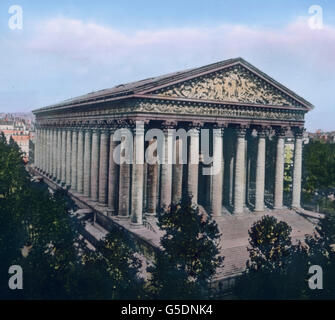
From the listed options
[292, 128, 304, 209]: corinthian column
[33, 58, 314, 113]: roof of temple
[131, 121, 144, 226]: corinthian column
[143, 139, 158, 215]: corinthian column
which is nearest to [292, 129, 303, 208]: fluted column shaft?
[292, 128, 304, 209]: corinthian column

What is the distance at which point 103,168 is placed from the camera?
146 ft

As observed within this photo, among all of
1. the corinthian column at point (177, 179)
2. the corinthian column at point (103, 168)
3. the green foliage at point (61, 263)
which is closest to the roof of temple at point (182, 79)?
the corinthian column at point (103, 168)

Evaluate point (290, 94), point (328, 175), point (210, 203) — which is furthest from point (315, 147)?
point (210, 203)

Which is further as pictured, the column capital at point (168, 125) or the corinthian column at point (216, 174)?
the corinthian column at point (216, 174)

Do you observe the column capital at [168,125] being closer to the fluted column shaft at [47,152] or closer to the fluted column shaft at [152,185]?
the fluted column shaft at [152,185]

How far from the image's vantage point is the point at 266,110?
44.5 meters

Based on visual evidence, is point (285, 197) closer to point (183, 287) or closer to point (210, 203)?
point (210, 203)

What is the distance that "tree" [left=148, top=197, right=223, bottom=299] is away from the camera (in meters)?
23.1

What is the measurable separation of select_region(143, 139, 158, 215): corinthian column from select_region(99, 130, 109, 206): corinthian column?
6093 mm

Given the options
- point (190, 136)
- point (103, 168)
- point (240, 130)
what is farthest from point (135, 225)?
point (240, 130)

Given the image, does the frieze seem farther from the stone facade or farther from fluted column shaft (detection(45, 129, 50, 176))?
fluted column shaft (detection(45, 129, 50, 176))

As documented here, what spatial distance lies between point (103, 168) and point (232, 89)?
53.5ft

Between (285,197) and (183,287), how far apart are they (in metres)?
44.1

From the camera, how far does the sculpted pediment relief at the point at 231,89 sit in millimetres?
38669
